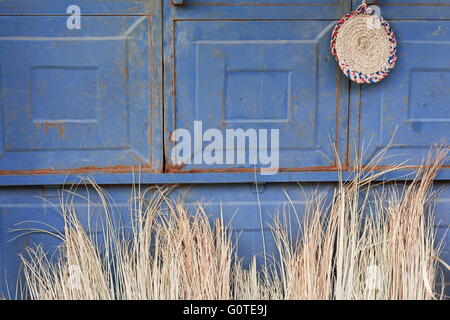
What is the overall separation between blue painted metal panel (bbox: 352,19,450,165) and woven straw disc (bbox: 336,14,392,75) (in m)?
0.13

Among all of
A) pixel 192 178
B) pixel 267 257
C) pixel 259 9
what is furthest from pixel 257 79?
pixel 267 257

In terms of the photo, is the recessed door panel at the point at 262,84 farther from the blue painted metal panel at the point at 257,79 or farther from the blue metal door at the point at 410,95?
the blue metal door at the point at 410,95

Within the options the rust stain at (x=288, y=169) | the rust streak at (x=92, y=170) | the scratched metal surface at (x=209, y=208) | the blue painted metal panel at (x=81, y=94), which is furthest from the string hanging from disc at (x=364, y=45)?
the rust streak at (x=92, y=170)

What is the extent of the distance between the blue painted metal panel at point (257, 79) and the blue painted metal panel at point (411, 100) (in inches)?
5.6

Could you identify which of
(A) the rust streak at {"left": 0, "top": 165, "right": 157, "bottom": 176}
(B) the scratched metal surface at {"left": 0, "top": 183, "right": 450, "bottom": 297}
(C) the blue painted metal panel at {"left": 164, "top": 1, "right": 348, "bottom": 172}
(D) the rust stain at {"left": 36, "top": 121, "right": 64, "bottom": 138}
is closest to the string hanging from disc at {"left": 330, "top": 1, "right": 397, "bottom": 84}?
(C) the blue painted metal panel at {"left": 164, "top": 1, "right": 348, "bottom": 172}

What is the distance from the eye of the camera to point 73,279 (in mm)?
3033

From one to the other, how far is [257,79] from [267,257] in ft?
3.20

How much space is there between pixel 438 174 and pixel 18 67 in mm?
2302

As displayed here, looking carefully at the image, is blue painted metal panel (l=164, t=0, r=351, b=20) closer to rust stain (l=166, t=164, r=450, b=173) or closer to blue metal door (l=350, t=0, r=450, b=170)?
blue metal door (l=350, t=0, r=450, b=170)

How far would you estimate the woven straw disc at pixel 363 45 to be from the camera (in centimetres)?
315

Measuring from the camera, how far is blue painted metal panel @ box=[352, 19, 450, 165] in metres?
3.25

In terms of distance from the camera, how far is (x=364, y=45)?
3.19 meters
